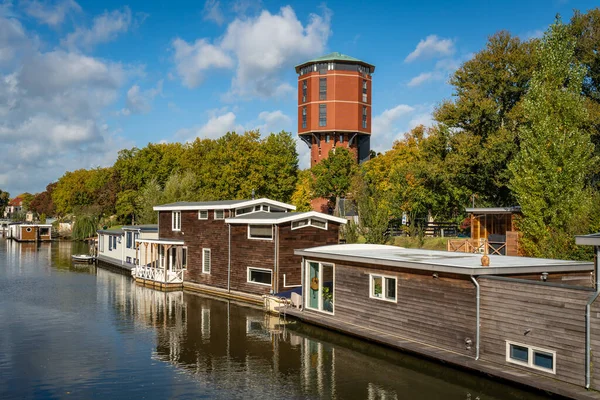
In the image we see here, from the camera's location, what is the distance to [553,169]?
115 ft

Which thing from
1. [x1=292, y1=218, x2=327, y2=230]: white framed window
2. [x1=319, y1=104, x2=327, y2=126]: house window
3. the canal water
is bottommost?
the canal water

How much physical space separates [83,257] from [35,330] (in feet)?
124

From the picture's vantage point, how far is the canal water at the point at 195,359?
19.0 meters

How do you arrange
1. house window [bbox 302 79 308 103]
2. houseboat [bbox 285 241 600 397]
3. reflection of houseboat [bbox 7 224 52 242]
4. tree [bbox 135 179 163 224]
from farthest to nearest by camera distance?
1. reflection of houseboat [bbox 7 224 52 242]
2. house window [bbox 302 79 308 103]
3. tree [bbox 135 179 163 224]
4. houseboat [bbox 285 241 600 397]

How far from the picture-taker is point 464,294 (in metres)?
20.5

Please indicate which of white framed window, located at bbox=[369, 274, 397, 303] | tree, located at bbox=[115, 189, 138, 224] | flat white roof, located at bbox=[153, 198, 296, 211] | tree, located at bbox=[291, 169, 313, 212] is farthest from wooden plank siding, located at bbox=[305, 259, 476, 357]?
tree, located at bbox=[115, 189, 138, 224]

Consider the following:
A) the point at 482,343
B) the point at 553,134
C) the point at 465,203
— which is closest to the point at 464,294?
the point at 482,343

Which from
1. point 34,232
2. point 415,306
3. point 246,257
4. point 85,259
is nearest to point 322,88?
point 85,259

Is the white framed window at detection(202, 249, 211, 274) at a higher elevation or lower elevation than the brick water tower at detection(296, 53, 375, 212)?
lower

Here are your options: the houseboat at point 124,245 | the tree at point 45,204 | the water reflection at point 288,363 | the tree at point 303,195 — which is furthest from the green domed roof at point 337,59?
the tree at point 45,204

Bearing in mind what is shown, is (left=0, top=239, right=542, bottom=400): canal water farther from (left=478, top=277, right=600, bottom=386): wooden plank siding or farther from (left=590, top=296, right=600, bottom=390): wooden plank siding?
(left=590, top=296, right=600, bottom=390): wooden plank siding

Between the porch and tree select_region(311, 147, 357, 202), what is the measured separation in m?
32.0

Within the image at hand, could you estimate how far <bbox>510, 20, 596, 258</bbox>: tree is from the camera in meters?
33.9

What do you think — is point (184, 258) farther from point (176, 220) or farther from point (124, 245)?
point (124, 245)
